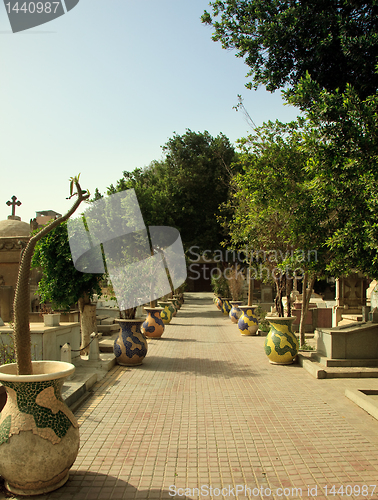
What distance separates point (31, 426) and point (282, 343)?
6.95 metres

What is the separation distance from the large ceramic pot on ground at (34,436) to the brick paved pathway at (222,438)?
1.03ft

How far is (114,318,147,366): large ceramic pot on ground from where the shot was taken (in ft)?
30.1

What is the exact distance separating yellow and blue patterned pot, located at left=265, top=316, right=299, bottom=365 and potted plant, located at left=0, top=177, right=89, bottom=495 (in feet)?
21.3

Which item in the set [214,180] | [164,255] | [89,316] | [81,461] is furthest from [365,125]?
[214,180]

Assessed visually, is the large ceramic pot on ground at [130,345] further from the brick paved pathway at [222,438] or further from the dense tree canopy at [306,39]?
the dense tree canopy at [306,39]

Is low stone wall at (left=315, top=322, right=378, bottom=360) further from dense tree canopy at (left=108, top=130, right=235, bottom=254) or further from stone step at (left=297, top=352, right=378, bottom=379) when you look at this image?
dense tree canopy at (left=108, top=130, right=235, bottom=254)

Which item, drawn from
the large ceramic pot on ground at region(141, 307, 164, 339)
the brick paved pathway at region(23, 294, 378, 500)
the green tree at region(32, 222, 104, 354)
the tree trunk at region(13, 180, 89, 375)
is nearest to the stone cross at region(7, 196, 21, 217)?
the large ceramic pot on ground at region(141, 307, 164, 339)

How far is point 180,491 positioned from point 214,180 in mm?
24406

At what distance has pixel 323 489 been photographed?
146 inches

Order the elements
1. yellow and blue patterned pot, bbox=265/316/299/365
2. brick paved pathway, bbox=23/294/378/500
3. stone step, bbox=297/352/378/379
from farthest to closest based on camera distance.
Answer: yellow and blue patterned pot, bbox=265/316/299/365 < stone step, bbox=297/352/378/379 < brick paved pathway, bbox=23/294/378/500

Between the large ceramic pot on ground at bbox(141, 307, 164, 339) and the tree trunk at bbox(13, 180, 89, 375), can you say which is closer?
the tree trunk at bbox(13, 180, 89, 375)

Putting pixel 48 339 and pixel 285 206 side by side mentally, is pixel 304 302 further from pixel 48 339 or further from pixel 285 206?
pixel 48 339

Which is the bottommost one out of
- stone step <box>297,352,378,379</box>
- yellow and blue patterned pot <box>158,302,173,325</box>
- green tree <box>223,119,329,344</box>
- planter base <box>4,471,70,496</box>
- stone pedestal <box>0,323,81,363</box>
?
yellow and blue patterned pot <box>158,302,173,325</box>

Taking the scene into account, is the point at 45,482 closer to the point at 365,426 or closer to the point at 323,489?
the point at 323,489
